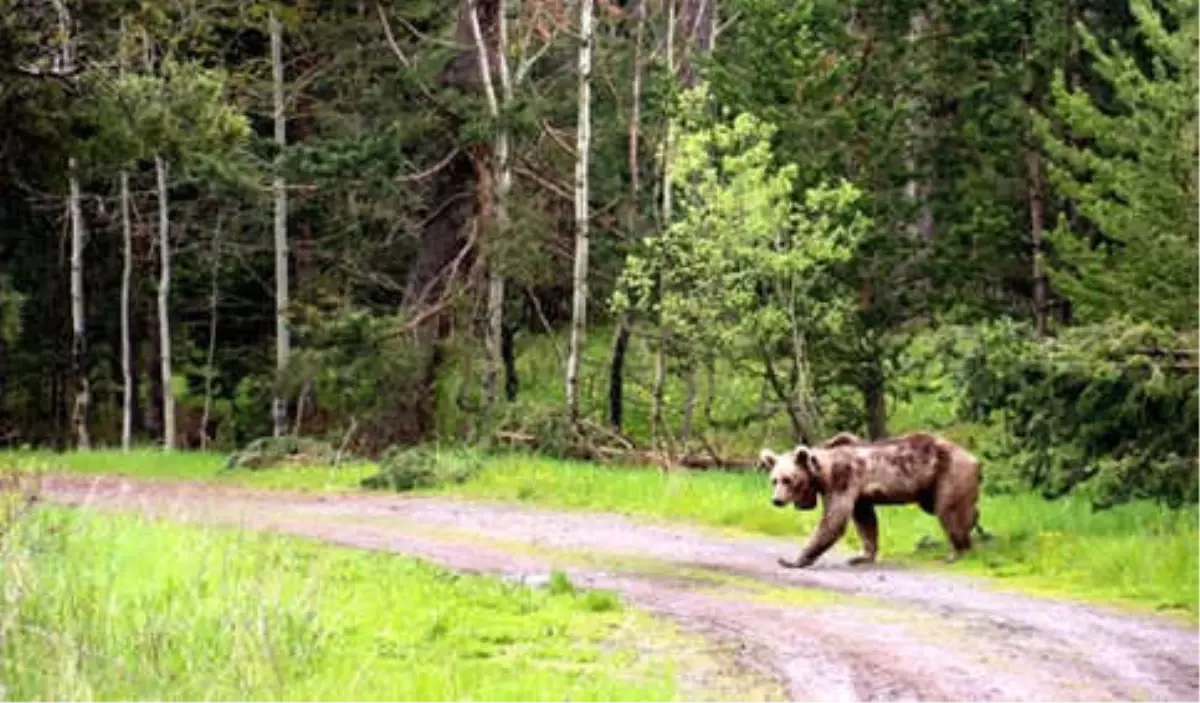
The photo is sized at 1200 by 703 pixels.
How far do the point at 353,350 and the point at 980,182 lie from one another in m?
10.3

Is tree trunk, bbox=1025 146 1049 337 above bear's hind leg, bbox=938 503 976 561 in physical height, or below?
above

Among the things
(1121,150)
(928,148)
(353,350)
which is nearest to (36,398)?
(353,350)

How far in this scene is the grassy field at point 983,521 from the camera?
42.9ft

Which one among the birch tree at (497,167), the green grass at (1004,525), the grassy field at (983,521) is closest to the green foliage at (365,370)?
the birch tree at (497,167)

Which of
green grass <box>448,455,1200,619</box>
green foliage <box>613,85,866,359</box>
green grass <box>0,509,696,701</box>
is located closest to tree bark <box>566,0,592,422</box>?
green foliage <box>613,85,866,359</box>

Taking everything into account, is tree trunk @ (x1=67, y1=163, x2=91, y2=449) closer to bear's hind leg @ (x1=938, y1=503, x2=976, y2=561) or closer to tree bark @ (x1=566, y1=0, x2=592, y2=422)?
tree bark @ (x1=566, y1=0, x2=592, y2=422)

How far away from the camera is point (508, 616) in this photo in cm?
1116

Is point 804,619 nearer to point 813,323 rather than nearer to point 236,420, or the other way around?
point 813,323

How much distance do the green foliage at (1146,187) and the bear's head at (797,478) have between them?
5.19 m

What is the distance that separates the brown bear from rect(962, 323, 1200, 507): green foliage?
739mm

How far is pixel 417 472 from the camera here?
2317 cm

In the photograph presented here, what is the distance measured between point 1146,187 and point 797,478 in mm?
6800

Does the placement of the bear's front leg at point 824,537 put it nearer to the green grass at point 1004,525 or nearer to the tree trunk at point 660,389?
the green grass at point 1004,525

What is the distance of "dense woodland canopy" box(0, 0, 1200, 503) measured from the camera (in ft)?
62.6
